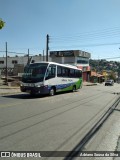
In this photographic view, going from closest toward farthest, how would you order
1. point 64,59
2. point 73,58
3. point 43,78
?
point 43,78 → point 73,58 → point 64,59

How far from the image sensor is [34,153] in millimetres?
5988

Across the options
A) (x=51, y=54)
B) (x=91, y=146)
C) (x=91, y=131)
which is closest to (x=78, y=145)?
(x=91, y=146)

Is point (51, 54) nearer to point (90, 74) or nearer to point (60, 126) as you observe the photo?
point (90, 74)

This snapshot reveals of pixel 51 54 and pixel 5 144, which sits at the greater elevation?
pixel 51 54

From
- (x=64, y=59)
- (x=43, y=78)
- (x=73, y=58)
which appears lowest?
(x=43, y=78)

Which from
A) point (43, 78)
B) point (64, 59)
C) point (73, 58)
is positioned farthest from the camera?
point (64, 59)

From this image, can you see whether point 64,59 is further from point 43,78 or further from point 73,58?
point 43,78

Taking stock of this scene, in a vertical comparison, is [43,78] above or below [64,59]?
below

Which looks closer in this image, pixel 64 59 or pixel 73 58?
pixel 73 58

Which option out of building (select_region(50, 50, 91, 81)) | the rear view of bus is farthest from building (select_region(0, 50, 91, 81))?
the rear view of bus

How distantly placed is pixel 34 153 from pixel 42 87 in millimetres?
Answer: 14310

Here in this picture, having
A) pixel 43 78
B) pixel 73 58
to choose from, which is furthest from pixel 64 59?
pixel 43 78

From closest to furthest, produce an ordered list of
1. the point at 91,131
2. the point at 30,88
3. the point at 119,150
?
the point at 119,150 < the point at 91,131 < the point at 30,88

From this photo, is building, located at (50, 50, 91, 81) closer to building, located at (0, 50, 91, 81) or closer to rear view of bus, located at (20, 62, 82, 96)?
building, located at (0, 50, 91, 81)
